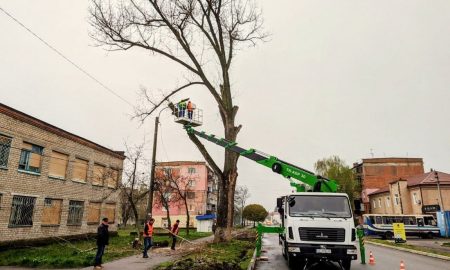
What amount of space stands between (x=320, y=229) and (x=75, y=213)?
21075 mm

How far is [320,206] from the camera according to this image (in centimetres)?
1134

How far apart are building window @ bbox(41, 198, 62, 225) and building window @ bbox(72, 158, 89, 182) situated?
8.48 ft

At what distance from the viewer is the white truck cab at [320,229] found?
10.4 metres

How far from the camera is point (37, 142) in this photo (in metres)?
21.2

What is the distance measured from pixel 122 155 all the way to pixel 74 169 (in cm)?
754

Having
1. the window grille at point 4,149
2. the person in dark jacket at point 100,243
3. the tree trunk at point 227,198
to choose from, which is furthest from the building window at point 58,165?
the person in dark jacket at point 100,243

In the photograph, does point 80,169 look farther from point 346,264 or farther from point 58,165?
point 346,264

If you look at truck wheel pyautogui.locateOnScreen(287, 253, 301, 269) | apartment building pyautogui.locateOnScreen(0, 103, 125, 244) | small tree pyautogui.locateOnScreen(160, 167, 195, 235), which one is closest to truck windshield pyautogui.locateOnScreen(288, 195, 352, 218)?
truck wheel pyautogui.locateOnScreen(287, 253, 301, 269)

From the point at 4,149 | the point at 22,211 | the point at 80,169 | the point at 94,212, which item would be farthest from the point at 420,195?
the point at 4,149

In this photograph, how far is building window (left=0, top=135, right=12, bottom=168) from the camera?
728 inches

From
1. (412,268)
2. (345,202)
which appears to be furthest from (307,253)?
(412,268)

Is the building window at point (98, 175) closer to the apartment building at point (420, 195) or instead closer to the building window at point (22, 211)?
the building window at point (22, 211)

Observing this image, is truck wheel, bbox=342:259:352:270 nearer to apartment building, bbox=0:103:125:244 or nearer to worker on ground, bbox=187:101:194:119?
worker on ground, bbox=187:101:194:119

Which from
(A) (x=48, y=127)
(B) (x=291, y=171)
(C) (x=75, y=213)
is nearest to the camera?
(B) (x=291, y=171)
